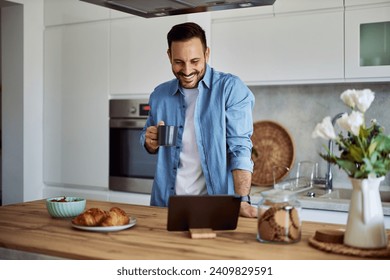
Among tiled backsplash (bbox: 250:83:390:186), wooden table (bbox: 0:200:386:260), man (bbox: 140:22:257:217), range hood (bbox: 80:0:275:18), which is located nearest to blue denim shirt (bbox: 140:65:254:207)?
man (bbox: 140:22:257:217)

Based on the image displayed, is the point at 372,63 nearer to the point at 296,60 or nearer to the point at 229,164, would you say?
the point at 296,60

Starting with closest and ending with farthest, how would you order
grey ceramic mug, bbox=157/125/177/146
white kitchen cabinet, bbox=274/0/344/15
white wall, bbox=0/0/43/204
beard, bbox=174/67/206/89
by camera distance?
grey ceramic mug, bbox=157/125/177/146
beard, bbox=174/67/206/89
white kitchen cabinet, bbox=274/0/344/15
white wall, bbox=0/0/43/204

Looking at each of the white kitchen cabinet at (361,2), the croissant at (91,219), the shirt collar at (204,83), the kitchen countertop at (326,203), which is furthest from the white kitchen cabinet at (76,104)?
the croissant at (91,219)

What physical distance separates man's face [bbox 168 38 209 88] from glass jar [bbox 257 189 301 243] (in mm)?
845

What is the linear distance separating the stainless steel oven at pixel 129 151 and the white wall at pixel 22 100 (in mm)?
690

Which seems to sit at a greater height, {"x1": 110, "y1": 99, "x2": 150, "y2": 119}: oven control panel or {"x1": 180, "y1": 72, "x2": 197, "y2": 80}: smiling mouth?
{"x1": 180, "y1": 72, "x2": 197, "y2": 80}: smiling mouth

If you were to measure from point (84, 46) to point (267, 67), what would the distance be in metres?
1.32

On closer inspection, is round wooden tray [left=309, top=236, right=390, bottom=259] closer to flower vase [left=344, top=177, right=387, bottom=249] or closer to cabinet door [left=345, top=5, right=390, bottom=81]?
flower vase [left=344, top=177, right=387, bottom=249]

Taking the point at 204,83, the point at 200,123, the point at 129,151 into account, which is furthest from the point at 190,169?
the point at 129,151

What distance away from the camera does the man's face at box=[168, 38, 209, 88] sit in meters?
2.10

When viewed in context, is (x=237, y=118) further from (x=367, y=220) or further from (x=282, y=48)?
(x=282, y=48)

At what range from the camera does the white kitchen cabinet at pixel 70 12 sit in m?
3.52

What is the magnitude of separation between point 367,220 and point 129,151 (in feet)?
7.49

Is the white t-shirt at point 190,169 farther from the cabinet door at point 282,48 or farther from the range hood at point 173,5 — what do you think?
the cabinet door at point 282,48
